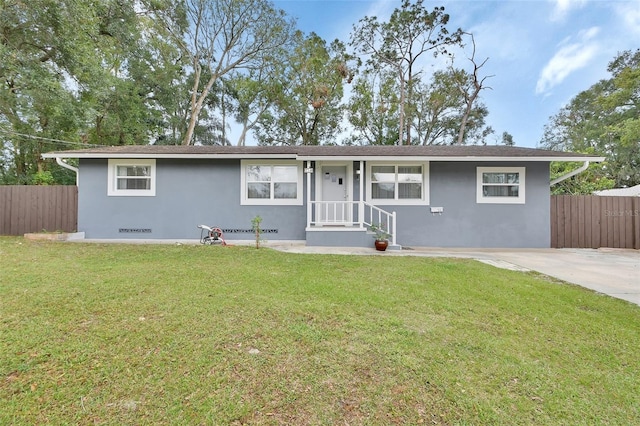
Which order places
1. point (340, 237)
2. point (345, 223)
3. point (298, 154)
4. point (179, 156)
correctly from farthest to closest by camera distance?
1. point (179, 156)
2. point (298, 154)
3. point (345, 223)
4. point (340, 237)

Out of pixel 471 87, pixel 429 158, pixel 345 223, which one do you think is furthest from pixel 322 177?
pixel 471 87

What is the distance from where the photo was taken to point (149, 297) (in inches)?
132

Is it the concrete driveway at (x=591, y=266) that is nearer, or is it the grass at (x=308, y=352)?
the grass at (x=308, y=352)

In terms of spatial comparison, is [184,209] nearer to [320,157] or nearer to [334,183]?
[320,157]

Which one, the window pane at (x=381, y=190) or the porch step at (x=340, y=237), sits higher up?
the window pane at (x=381, y=190)

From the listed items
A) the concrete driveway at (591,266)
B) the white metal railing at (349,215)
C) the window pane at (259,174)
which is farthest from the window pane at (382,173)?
the concrete driveway at (591,266)

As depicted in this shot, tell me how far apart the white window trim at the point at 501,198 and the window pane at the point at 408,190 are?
70.6 inches

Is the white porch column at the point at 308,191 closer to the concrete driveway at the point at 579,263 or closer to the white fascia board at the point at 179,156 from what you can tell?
the white fascia board at the point at 179,156

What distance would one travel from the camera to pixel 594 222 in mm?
8555

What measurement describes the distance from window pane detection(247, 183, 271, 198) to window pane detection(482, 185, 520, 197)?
665 centimetres

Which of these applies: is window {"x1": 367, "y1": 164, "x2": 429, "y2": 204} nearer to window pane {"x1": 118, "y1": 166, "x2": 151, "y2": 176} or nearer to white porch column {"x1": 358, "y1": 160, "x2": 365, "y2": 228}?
white porch column {"x1": 358, "y1": 160, "x2": 365, "y2": 228}

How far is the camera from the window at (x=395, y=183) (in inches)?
340

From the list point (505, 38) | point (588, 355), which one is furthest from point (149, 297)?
point (505, 38)

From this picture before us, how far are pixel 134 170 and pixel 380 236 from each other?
7808 millimetres
